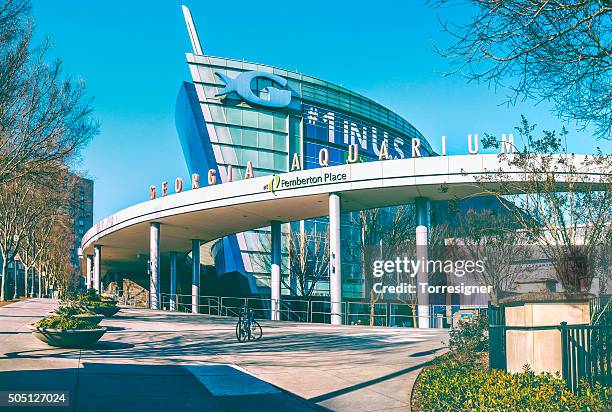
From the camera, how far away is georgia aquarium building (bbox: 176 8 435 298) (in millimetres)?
57844

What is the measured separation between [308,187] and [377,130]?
44267 mm

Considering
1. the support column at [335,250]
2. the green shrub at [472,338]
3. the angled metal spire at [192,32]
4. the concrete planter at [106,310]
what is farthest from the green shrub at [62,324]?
the angled metal spire at [192,32]

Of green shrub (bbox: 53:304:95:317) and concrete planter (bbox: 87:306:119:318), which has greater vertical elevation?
green shrub (bbox: 53:304:95:317)

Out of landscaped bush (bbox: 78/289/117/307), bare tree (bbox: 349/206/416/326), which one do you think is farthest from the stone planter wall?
bare tree (bbox: 349/206/416/326)

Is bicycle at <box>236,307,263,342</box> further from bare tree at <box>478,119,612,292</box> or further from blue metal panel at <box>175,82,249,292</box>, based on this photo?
blue metal panel at <box>175,82,249,292</box>

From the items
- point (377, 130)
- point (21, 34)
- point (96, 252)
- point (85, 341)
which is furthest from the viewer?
point (377, 130)

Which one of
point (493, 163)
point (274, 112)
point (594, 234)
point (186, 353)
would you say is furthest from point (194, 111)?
point (594, 234)

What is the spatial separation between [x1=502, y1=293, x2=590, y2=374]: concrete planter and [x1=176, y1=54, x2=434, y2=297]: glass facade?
45.3 m

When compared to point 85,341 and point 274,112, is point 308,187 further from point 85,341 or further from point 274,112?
point 274,112

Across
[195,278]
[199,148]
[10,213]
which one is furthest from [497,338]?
[199,148]

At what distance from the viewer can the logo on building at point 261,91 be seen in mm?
63344

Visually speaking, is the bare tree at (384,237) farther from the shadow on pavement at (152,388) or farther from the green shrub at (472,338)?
the shadow on pavement at (152,388)

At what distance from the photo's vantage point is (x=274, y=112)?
65.6 metres

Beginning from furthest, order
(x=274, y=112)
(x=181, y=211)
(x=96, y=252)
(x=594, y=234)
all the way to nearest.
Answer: (x=274, y=112)
(x=96, y=252)
(x=181, y=211)
(x=594, y=234)
